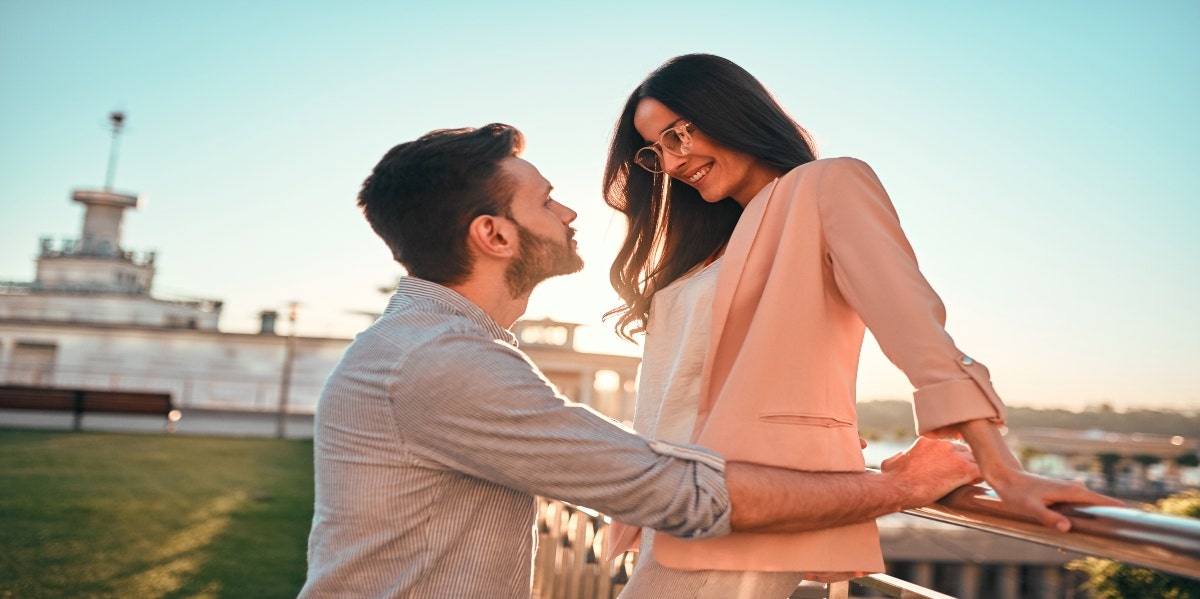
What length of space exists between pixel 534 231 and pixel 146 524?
8.32m

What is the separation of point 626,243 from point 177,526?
305 inches

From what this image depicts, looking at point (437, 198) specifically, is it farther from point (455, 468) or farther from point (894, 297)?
point (894, 297)

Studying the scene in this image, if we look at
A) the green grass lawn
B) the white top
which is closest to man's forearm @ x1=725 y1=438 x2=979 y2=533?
the white top

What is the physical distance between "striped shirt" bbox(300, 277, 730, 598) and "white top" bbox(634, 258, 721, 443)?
0.35 meters

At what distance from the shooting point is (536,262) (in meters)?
1.88

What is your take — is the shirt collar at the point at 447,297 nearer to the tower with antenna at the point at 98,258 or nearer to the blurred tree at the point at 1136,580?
the blurred tree at the point at 1136,580

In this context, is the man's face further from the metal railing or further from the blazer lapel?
the metal railing

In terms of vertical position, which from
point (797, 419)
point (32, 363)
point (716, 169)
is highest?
point (716, 169)

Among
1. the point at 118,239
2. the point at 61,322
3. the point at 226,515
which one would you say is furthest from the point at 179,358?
the point at 226,515

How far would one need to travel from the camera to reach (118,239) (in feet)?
135

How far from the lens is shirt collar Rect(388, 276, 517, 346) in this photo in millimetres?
1699

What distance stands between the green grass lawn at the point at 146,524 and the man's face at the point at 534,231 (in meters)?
5.37

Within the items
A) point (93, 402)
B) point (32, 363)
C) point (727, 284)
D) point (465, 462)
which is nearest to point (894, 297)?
point (727, 284)

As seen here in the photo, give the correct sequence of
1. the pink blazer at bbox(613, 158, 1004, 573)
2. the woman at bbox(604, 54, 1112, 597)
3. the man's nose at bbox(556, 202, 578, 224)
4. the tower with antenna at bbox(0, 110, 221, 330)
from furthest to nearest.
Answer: the tower with antenna at bbox(0, 110, 221, 330), the man's nose at bbox(556, 202, 578, 224), the pink blazer at bbox(613, 158, 1004, 573), the woman at bbox(604, 54, 1112, 597)
